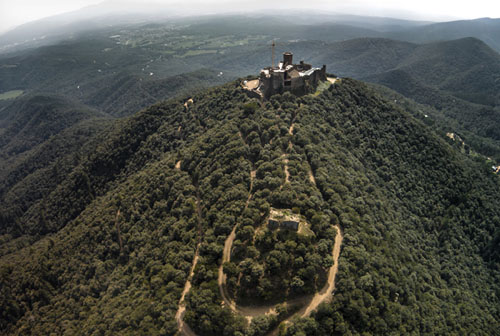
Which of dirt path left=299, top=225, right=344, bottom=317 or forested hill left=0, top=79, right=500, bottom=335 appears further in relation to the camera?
forested hill left=0, top=79, right=500, bottom=335

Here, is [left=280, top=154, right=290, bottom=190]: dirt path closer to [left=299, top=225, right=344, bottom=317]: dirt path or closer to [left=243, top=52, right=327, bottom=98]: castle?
[left=299, top=225, right=344, bottom=317]: dirt path

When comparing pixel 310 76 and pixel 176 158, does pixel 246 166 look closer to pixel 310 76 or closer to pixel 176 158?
pixel 176 158

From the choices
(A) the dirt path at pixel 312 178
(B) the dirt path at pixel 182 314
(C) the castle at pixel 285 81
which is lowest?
(B) the dirt path at pixel 182 314

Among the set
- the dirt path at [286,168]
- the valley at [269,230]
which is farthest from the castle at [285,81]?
the dirt path at [286,168]

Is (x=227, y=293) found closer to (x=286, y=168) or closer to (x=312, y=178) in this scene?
(x=286, y=168)

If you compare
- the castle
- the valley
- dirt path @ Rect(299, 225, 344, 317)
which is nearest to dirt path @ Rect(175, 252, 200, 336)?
the valley

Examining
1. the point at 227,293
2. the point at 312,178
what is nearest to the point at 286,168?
the point at 312,178

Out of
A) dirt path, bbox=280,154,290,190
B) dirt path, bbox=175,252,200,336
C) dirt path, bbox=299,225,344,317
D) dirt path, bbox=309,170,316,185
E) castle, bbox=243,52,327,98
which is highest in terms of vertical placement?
castle, bbox=243,52,327,98

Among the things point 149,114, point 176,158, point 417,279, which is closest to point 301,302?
point 417,279

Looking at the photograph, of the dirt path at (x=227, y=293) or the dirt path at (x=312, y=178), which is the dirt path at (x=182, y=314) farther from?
the dirt path at (x=312, y=178)
